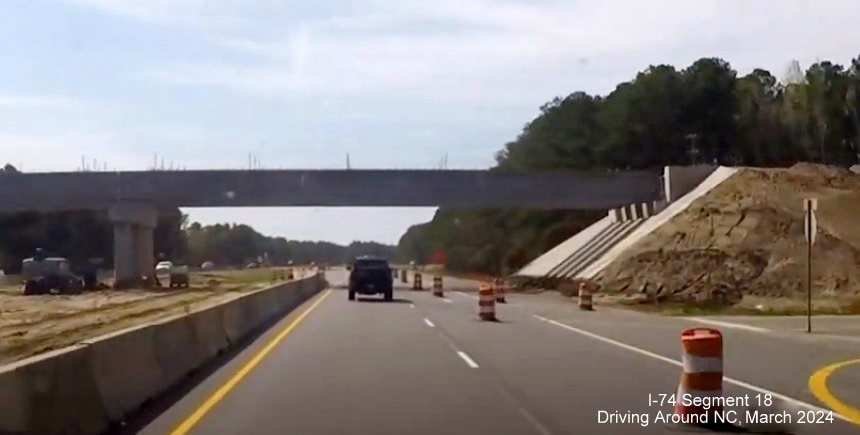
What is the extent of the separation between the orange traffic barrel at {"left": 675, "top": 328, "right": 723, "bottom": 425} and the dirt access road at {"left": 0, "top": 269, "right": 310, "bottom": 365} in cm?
1424

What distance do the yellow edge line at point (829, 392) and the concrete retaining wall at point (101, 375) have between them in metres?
8.11

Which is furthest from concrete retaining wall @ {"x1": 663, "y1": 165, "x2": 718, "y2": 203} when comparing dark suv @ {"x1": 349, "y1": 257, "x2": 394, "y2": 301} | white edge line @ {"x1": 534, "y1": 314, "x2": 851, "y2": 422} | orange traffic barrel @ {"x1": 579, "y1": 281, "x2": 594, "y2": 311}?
white edge line @ {"x1": 534, "y1": 314, "x2": 851, "y2": 422}

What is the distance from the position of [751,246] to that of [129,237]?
38.1 meters

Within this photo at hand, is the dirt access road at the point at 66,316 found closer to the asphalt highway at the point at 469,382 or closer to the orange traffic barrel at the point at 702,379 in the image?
the asphalt highway at the point at 469,382

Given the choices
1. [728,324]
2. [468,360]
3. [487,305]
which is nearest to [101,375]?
[468,360]

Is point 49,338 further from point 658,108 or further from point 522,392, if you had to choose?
point 658,108

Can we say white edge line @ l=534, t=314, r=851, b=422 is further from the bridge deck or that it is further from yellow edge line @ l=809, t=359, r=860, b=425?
the bridge deck

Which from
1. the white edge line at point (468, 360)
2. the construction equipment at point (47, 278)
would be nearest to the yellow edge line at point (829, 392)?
the white edge line at point (468, 360)

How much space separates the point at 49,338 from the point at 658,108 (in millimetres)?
89739

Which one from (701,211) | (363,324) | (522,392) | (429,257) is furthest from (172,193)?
(429,257)

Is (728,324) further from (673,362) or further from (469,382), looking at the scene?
(469,382)

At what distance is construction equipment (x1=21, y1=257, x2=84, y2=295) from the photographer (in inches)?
2499

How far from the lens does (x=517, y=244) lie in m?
122

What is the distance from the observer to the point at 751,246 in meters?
61.5
